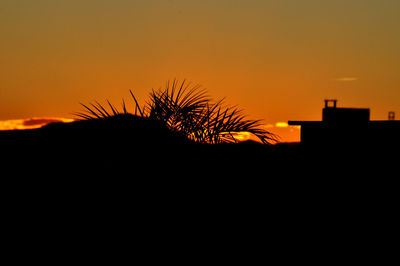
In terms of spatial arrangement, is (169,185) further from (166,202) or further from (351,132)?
(351,132)

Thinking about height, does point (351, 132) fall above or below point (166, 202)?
above

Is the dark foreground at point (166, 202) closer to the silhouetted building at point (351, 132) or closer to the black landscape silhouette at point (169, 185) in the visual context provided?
the black landscape silhouette at point (169, 185)

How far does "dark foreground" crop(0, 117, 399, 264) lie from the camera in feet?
20.2

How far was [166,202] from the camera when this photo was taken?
268 inches

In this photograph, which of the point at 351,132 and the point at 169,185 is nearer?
the point at 169,185

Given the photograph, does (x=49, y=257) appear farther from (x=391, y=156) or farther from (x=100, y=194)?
(x=391, y=156)

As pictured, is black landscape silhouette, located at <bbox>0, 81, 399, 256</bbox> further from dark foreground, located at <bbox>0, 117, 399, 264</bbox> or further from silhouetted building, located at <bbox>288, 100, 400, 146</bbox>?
silhouetted building, located at <bbox>288, 100, 400, 146</bbox>

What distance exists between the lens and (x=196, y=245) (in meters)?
6.32

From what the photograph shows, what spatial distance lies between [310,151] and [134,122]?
7471 mm

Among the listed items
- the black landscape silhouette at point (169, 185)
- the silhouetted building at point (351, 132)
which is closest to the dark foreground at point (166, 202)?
the black landscape silhouette at point (169, 185)

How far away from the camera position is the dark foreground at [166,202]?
6.16 m

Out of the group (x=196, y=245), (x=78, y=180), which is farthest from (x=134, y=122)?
(x=196, y=245)

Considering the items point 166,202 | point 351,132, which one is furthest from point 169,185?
point 351,132

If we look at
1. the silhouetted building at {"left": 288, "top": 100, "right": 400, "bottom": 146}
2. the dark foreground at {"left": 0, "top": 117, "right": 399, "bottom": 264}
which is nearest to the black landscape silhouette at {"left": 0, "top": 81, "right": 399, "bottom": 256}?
the dark foreground at {"left": 0, "top": 117, "right": 399, "bottom": 264}
